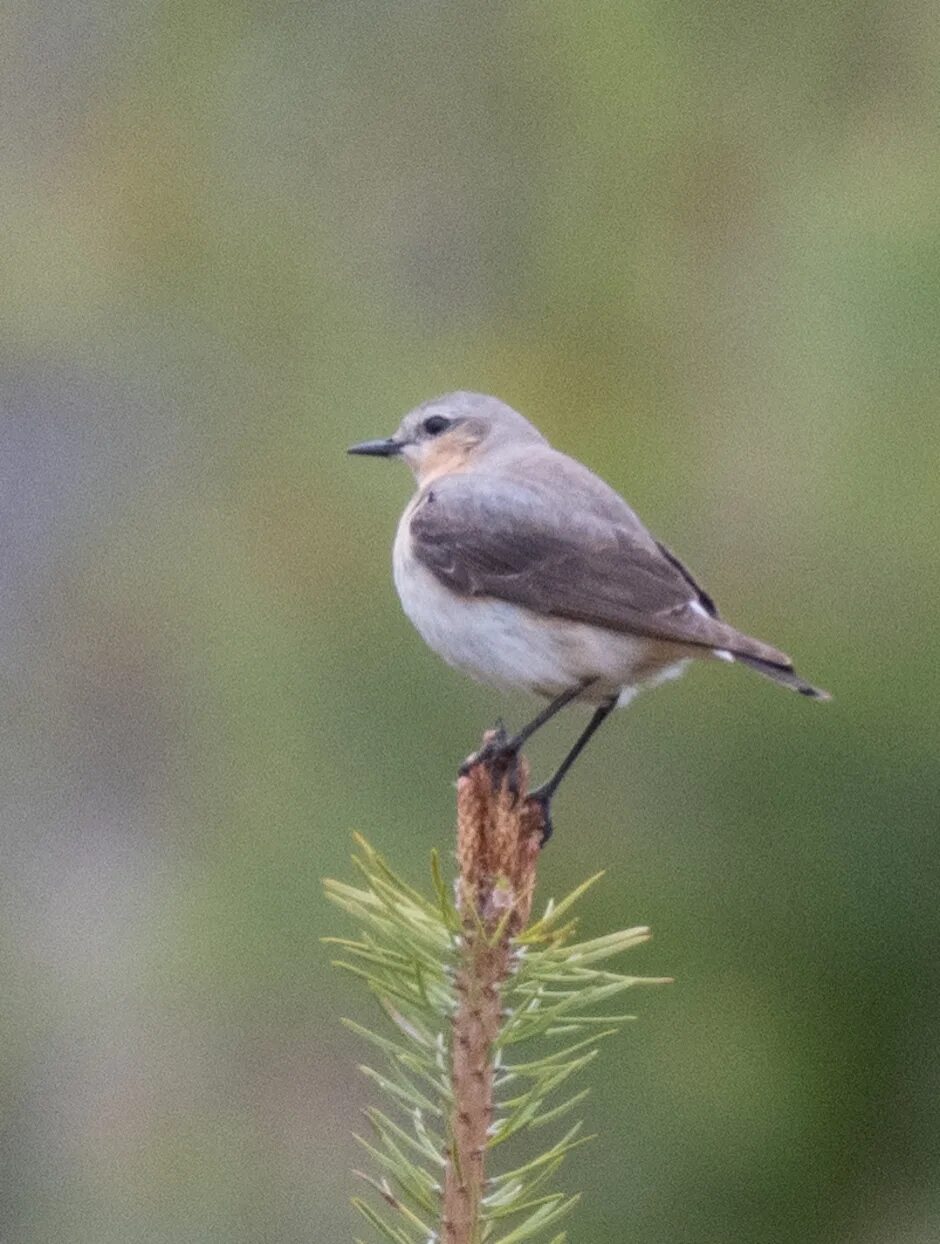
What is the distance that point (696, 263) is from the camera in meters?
3.94

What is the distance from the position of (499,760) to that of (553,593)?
1.01m

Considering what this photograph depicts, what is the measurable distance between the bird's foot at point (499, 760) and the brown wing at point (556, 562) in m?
0.49

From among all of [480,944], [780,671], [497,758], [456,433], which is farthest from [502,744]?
[456,433]

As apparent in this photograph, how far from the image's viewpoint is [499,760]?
1998 millimetres

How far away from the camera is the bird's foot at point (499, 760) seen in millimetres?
1747

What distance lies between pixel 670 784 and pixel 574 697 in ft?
1.06

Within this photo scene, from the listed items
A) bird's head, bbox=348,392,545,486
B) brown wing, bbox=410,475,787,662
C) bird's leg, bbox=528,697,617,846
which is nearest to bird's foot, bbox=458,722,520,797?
bird's leg, bbox=528,697,617,846

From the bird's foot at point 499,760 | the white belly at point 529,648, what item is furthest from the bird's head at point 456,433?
the bird's foot at point 499,760

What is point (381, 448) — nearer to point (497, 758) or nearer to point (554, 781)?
point (554, 781)

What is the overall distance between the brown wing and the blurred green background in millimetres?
311

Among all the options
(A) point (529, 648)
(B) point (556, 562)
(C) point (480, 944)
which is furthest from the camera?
(B) point (556, 562)

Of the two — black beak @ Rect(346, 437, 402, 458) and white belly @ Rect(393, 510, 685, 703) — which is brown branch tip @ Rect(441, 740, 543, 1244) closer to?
white belly @ Rect(393, 510, 685, 703)

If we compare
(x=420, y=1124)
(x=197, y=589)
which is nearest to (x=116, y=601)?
(x=197, y=589)

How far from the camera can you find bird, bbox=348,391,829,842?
2875mm
